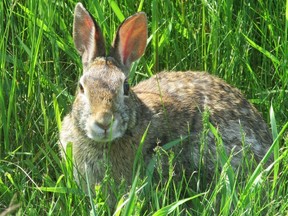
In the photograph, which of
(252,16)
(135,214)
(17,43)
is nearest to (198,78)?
(252,16)

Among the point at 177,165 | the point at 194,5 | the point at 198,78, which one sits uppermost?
the point at 194,5

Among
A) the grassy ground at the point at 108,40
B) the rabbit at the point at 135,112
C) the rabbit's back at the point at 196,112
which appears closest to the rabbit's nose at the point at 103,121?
the rabbit at the point at 135,112

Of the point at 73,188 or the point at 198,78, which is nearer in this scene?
the point at 73,188

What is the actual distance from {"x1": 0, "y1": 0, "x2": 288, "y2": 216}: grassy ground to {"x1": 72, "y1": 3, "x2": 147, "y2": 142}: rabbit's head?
0.24 metres

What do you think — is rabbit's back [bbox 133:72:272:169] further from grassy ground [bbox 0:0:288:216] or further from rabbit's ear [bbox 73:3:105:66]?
rabbit's ear [bbox 73:3:105:66]

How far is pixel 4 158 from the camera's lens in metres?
4.82

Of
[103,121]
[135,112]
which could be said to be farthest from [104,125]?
[135,112]

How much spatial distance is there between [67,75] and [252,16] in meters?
1.17

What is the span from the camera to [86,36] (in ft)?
15.8

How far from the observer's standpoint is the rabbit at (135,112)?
4.34 meters

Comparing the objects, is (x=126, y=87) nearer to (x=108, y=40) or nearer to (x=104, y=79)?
(x=104, y=79)

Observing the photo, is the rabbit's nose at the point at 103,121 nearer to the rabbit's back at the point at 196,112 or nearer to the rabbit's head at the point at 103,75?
the rabbit's head at the point at 103,75

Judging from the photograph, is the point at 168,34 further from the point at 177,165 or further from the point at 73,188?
the point at 73,188

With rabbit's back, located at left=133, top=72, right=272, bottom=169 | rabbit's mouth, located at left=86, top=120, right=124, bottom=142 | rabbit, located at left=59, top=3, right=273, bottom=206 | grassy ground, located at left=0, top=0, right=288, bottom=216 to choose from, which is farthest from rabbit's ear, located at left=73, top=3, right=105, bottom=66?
rabbit's mouth, located at left=86, top=120, right=124, bottom=142
